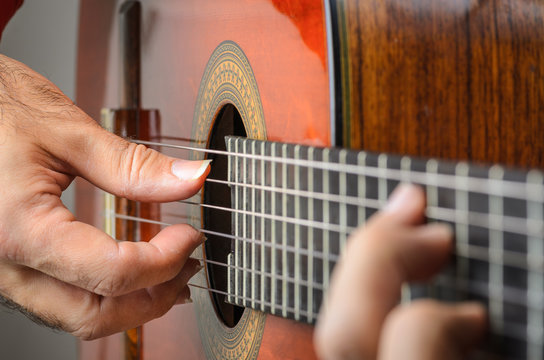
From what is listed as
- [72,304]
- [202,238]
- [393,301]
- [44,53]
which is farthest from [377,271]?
[44,53]

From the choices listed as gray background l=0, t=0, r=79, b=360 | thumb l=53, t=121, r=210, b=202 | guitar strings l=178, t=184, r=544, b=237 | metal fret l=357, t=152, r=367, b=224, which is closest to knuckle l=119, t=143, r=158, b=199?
thumb l=53, t=121, r=210, b=202

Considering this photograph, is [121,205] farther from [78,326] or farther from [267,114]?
[267,114]

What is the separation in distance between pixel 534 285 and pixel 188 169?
0.43 meters

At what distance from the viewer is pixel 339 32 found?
612 millimetres

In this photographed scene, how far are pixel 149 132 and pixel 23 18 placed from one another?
1.06m

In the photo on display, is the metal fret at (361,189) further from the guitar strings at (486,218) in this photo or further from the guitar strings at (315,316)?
the guitar strings at (315,316)

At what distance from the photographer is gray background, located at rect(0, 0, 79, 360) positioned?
169cm

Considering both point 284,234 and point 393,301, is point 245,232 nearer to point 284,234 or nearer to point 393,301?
point 284,234

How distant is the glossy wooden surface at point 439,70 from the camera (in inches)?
23.4

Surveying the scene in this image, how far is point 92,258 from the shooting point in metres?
0.68

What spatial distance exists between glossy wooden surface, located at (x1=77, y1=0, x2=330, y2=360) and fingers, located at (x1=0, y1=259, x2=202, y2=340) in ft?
0.51

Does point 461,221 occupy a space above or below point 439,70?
below

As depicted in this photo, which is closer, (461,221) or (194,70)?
(461,221)

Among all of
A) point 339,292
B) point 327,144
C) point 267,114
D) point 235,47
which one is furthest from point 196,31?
point 339,292
